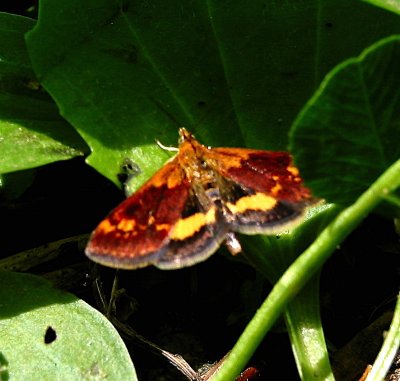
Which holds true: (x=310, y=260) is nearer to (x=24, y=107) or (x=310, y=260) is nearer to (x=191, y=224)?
(x=191, y=224)

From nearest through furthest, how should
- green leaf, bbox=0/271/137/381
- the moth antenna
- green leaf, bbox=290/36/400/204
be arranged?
green leaf, bbox=290/36/400/204, green leaf, bbox=0/271/137/381, the moth antenna

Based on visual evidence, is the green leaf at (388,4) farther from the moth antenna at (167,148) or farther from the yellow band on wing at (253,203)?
the moth antenna at (167,148)

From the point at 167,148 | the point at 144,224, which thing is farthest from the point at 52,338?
the point at 167,148

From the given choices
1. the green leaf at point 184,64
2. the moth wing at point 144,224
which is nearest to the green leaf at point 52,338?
the moth wing at point 144,224

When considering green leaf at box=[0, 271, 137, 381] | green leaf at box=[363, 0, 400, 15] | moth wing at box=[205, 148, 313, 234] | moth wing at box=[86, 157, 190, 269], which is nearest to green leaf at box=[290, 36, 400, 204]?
moth wing at box=[205, 148, 313, 234]

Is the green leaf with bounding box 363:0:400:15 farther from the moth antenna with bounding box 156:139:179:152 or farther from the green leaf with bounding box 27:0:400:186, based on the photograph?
the moth antenna with bounding box 156:139:179:152

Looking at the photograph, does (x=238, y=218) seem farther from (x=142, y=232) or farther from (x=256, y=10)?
(x=256, y=10)
